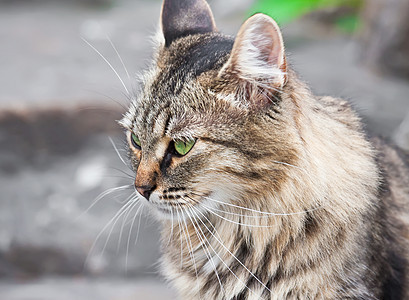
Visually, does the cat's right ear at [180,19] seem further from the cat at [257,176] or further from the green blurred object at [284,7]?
the green blurred object at [284,7]

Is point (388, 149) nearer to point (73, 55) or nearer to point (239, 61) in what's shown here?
point (239, 61)

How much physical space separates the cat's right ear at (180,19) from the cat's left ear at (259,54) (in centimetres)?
53

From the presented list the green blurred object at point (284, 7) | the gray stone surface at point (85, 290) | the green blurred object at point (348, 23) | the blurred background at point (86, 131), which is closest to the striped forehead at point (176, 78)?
the blurred background at point (86, 131)

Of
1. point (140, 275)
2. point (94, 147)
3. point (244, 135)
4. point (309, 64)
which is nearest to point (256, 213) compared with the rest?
point (244, 135)

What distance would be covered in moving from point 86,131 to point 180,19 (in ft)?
8.40

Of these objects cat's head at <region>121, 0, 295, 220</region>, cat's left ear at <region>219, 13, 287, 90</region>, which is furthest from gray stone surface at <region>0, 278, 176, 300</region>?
cat's left ear at <region>219, 13, 287, 90</region>

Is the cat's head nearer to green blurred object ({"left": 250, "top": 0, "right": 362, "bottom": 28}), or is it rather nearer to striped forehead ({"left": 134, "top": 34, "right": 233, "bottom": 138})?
striped forehead ({"left": 134, "top": 34, "right": 233, "bottom": 138})

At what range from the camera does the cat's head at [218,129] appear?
6.82ft

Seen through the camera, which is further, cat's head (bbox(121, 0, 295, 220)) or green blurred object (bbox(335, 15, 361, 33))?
green blurred object (bbox(335, 15, 361, 33))

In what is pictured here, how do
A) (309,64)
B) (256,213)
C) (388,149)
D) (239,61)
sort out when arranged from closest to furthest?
1. (239,61)
2. (256,213)
3. (388,149)
4. (309,64)

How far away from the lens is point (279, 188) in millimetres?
2201

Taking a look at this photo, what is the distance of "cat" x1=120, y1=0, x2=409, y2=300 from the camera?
213 centimetres

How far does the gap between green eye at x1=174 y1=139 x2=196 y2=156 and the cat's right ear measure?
1.97 feet

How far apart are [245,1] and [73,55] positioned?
3019 mm
